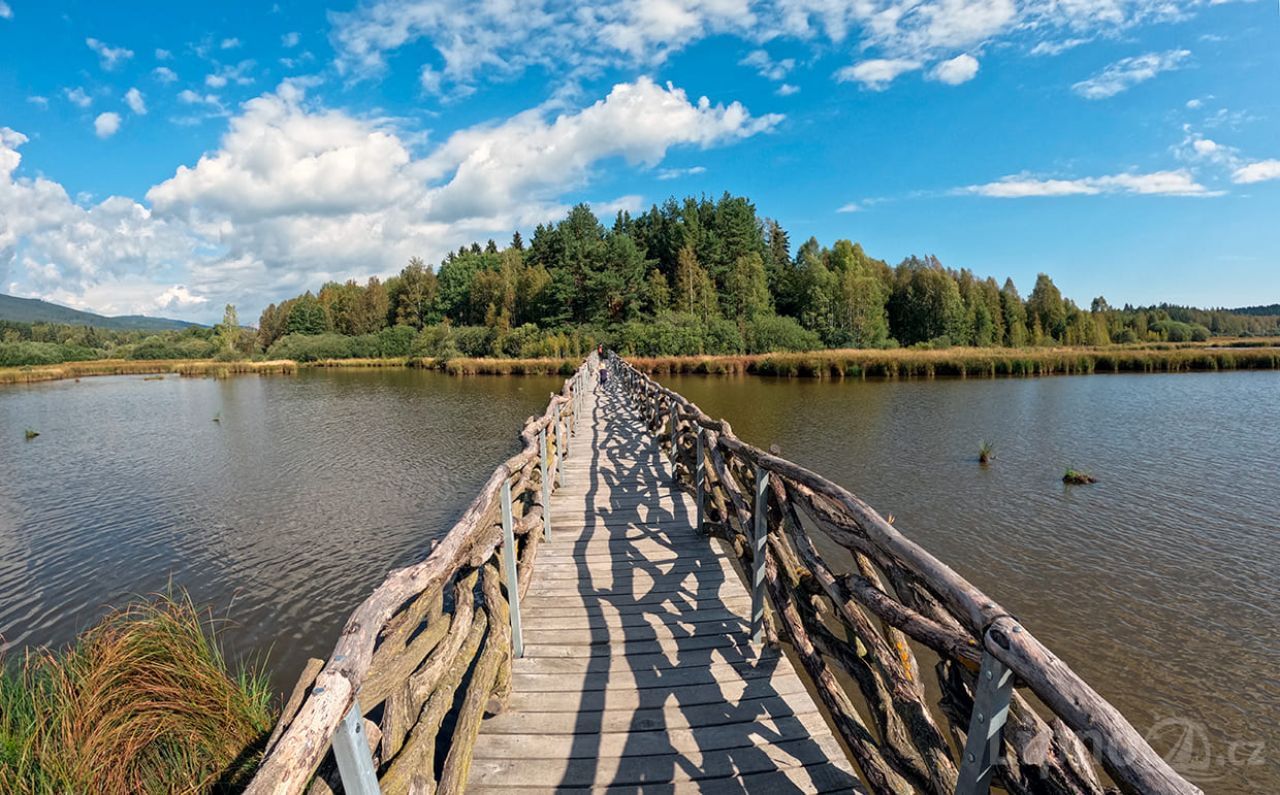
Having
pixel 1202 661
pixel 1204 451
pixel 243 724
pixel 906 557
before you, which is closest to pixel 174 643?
pixel 243 724

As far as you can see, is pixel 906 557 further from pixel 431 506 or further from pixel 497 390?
pixel 497 390

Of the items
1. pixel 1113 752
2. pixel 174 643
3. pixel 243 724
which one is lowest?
pixel 243 724

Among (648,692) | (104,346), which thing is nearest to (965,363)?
(648,692)

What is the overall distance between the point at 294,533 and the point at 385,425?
12.7m

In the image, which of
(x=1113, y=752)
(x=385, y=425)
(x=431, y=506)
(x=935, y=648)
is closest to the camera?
(x=1113, y=752)

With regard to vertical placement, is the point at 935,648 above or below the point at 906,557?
below

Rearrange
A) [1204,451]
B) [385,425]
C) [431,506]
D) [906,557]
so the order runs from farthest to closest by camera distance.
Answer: [385,425]
[1204,451]
[431,506]
[906,557]

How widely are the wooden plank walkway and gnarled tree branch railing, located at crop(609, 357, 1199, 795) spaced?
306 millimetres

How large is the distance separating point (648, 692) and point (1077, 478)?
44.1ft

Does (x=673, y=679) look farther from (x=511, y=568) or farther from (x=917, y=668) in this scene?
(x=917, y=668)

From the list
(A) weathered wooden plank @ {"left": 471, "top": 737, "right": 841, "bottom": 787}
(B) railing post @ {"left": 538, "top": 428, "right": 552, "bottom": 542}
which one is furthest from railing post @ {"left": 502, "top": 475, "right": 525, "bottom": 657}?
(B) railing post @ {"left": 538, "top": 428, "right": 552, "bottom": 542}

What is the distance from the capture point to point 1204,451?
15.3m

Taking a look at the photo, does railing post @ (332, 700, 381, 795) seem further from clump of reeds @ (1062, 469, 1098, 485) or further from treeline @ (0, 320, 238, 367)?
treeline @ (0, 320, 238, 367)

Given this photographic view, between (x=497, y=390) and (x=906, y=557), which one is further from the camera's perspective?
(x=497, y=390)
